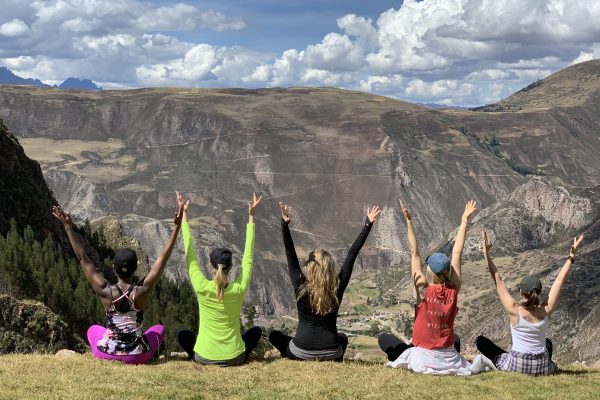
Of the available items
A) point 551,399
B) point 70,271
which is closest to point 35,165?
point 70,271

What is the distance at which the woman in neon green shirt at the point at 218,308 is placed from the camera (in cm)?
1917

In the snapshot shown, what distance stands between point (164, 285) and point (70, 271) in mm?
37936

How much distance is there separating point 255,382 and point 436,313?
17.9 feet

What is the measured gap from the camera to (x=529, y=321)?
19531mm

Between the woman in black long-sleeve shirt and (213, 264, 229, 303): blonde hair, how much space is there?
6.04 ft

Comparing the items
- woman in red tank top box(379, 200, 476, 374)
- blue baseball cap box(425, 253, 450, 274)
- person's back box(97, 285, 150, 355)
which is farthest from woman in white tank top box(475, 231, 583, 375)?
person's back box(97, 285, 150, 355)

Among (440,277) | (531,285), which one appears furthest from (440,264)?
(531,285)

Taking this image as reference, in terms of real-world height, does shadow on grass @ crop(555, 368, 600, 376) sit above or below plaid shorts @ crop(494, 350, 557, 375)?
below

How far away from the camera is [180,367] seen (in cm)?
1930

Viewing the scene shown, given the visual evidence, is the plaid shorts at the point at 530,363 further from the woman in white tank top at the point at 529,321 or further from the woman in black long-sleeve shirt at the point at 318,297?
the woman in black long-sleeve shirt at the point at 318,297

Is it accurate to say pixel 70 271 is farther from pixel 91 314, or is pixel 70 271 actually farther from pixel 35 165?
pixel 35 165

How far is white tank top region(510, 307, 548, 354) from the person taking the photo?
19500mm

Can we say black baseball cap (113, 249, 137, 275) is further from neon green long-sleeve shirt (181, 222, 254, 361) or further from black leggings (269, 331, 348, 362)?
black leggings (269, 331, 348, 362)

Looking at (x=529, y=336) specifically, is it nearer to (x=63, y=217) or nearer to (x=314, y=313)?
(x=314, y=313)
